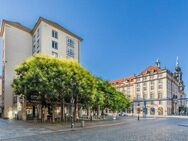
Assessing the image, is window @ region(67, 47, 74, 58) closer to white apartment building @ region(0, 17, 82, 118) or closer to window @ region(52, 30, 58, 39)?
white apartment building @ region(0, 17, 82, 118)

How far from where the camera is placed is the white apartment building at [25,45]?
61.4 metres

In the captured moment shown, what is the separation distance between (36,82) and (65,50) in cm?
3088

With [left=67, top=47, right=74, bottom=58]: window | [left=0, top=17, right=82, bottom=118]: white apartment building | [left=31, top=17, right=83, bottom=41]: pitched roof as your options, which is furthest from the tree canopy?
[left=67, top=47, right=74, bottom=58]: window

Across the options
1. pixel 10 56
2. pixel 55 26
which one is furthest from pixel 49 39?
pixel 10 56

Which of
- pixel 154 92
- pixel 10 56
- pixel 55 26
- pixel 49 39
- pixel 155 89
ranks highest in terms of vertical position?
pixel 55 26

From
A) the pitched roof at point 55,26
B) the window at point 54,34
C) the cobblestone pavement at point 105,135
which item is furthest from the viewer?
the window at point 54,34

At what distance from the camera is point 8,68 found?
65438 mm

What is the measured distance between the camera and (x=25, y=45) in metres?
68.6

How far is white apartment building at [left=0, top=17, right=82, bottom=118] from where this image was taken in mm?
61438

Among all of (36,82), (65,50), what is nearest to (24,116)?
(36,82)

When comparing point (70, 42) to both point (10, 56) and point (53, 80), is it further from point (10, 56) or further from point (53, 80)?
point (53, 80)

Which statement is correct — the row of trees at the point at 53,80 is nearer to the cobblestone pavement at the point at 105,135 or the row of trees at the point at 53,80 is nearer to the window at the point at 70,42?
the cobblestone pavement at the point at 105,135

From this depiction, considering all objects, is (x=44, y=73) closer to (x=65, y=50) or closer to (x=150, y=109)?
(x=65, y=50)

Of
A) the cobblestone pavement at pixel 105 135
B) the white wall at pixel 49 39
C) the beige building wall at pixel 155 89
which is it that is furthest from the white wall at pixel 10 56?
the beige building wall at pixel 155 89
